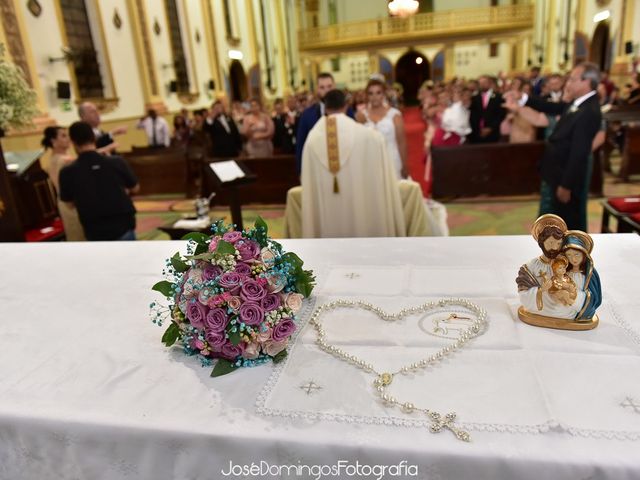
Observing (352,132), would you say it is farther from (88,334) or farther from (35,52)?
(35,52)

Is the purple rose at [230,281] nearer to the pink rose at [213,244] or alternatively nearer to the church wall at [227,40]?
the pink rose at [213,244]

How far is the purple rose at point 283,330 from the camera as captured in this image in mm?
1334

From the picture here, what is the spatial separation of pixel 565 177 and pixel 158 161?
21.5 ft

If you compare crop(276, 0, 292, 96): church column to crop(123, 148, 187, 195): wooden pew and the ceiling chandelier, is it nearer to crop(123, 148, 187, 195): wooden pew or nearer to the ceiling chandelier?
crop(123, 148, 187, 195): wooden pew

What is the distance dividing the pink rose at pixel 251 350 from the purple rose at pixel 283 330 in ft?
0.18

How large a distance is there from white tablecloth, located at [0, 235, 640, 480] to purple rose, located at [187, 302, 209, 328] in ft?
0.50

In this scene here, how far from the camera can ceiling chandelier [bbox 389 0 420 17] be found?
2.45m

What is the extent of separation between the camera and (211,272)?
53.0 inches


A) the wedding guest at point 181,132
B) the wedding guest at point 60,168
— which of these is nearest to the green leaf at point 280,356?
the wedding guest at point 60,168

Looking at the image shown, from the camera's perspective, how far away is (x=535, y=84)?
40.2 feet

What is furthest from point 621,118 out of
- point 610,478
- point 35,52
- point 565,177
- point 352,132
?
point 35,52

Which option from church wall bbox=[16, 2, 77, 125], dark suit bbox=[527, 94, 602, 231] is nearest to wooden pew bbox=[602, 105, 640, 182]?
dark suit bbox=[527, 94, 602, 231]

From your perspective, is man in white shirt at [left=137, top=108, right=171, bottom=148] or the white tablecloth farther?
man in white shirt at [left=137, top=108, right=171, bottom=148]

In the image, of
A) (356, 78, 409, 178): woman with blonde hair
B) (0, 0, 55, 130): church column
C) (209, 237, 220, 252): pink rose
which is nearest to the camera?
(209, 237, 220, 252): pink rose
